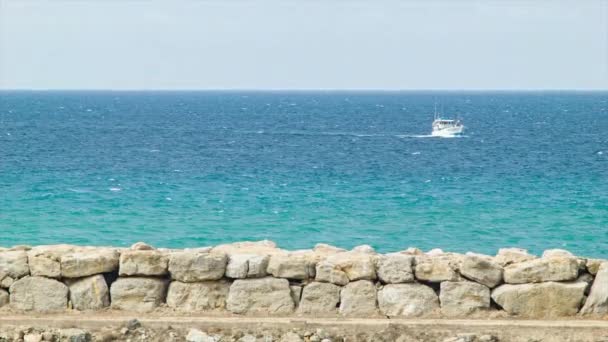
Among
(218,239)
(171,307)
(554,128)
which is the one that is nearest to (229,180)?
(218,239)

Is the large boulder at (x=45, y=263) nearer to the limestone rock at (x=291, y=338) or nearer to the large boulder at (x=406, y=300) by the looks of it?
the limestone rock at (x=291, y=338)

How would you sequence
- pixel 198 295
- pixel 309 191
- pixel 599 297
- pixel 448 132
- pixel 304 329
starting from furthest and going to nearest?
1. pixel 448 132
2. pixel 309 191
3. pixel 198 295
4. pixel 599 297
5. pixel 304 329

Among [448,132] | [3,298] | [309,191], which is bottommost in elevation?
[448,132]

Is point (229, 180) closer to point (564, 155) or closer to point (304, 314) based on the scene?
point (564, 155)

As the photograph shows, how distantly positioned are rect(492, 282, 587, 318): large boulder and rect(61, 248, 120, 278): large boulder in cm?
492

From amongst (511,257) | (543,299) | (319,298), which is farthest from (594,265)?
(319,298)

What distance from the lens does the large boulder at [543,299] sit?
13.8m

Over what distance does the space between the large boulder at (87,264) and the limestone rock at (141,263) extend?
15cm

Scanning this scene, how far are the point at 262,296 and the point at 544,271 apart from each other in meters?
3.51

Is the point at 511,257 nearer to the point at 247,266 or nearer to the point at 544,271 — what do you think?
the point at 544,271

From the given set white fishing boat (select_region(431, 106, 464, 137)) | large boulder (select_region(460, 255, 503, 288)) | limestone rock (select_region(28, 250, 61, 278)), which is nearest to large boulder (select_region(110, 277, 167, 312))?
limestone rock (select_region(28, 250, 61, 278))

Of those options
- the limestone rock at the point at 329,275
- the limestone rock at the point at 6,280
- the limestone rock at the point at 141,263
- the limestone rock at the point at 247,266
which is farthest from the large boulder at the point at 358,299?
the limestone rock at the point at 6,280

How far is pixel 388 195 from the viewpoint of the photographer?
43844mm

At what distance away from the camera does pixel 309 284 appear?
13.9m
